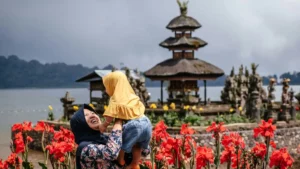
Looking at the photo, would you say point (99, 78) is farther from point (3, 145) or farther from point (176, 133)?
point (176, 133)

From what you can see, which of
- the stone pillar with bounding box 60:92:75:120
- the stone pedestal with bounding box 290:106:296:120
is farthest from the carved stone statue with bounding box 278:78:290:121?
the stone pillar with bounding box 60:92:75:120

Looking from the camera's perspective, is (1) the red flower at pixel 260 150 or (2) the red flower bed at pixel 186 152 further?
(1) the red flower at pixel 260 150

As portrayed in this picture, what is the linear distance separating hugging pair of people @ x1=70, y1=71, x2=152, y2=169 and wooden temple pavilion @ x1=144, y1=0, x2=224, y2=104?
24.2 meters

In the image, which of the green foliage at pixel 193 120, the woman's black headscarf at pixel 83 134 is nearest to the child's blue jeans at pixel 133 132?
the woman's black headscarf at pixel 83 134

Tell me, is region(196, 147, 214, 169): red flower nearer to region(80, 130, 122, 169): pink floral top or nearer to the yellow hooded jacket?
region(80, 130, 122, 169): pink floral top

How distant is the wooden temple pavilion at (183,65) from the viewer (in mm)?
30000

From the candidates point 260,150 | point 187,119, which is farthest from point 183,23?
point 260,150

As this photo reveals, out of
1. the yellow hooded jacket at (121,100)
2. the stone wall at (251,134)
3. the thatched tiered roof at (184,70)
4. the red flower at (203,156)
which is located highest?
the thatched tiered roof at (184,70)

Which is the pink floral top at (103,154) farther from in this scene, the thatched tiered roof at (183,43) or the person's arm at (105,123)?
the thatched tiered roof at (183,43)

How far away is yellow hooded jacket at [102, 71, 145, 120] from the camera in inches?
205

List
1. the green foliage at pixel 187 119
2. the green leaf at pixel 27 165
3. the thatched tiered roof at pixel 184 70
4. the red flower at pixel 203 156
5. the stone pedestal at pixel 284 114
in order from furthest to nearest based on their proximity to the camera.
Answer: the thatched tiered roof at pixel 184 70, the stone pedestal at pixel 284 114, the green foliage at pixel 187 119, the green leaf at pixel 27 165, the red flower at pixel 203 156

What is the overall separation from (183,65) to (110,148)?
25.1m

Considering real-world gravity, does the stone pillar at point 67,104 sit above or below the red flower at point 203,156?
above

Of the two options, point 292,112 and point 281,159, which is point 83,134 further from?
point 292,112
